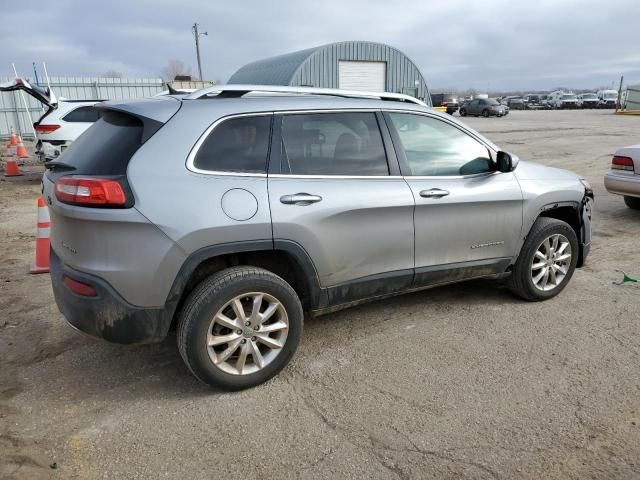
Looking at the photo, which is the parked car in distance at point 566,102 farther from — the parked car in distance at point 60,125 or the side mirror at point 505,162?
the side mirror at point 505,162

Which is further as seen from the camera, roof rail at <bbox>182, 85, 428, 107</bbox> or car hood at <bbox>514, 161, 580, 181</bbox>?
car hood at <bbox>514, 161, 580, 181</bbox>

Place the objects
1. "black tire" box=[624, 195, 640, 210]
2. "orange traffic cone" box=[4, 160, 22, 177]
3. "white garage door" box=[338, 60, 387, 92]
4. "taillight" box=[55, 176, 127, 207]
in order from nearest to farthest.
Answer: "taillight" box=[55, 176, 127, 207], "black tire" box=[624, 195, 640, 210], "orange traffic cone" box=[4, 160, 22, 177], "white garage door" box=[338, 60, 387, 92]

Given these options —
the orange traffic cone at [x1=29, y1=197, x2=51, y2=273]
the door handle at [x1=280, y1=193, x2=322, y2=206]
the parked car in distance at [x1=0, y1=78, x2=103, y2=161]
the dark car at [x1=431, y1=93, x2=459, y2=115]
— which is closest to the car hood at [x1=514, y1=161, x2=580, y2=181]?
the door handle at [x1=280, y1=193, x2=322, y2=206]

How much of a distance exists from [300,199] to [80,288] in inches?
54.2

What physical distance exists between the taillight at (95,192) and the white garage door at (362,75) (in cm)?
2585

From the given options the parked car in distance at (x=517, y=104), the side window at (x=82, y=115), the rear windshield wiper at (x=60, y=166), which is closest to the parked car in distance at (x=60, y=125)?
the side window at (x=82, y=115)

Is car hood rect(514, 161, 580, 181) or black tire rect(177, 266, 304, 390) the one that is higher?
car hood rect(514, 161, 580, 181)

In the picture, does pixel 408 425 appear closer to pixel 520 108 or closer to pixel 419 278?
pixel 419 278

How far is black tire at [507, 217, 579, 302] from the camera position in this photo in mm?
4297

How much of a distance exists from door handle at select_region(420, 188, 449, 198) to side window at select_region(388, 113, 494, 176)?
15cm

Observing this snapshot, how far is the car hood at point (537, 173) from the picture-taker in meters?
4.27

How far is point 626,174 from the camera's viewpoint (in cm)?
734

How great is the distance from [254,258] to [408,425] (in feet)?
4.50

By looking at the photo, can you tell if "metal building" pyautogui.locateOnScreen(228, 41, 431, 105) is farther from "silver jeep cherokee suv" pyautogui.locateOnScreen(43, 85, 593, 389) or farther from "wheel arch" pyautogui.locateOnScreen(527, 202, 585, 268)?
"silver jeep cherokee suv" pyautogui.locateOnScreen(43, 85, 593, 389)
